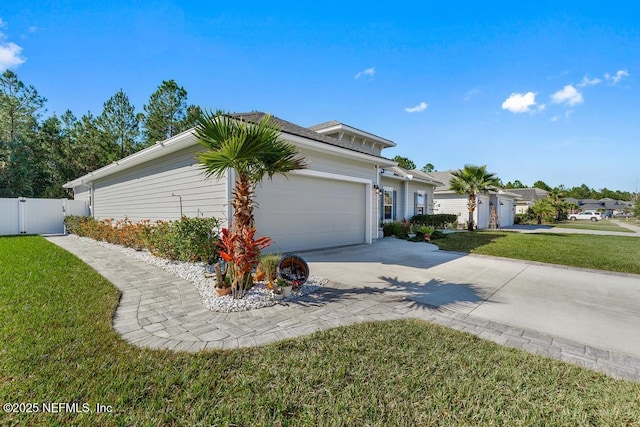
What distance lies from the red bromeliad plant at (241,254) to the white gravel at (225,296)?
8.7 inches

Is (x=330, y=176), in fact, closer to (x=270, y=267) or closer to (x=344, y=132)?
(x=270, y=267)

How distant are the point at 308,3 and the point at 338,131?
21.6 ft

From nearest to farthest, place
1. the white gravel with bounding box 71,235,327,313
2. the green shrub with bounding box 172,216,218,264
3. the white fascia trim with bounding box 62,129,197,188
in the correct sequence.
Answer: the white gravel with bounding box 71,235,327,313 → the green shrub with bounding box 172,216,218,264 → the white fascia trim with bounding box 62,129,197,188

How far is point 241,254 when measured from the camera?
4555 millimetres

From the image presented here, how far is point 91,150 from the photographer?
26281 mm

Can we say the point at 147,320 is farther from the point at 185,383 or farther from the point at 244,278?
the point at 185,383

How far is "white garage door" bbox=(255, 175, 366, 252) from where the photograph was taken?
8219 millimetres

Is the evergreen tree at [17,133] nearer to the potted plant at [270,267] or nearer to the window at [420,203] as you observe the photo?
the potted plant at [270,267]

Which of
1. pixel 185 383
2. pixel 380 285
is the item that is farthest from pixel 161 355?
pixel 380 285

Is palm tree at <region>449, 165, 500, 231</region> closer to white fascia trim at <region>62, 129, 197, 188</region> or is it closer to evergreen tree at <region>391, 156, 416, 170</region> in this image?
white fascia trim at <region>62, 129, 197, 188</region>

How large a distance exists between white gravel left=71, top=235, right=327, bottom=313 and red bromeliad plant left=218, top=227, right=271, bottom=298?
0.22 m

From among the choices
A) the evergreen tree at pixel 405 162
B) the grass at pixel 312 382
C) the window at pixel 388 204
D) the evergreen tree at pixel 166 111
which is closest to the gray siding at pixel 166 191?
the grass at pixel 312 382

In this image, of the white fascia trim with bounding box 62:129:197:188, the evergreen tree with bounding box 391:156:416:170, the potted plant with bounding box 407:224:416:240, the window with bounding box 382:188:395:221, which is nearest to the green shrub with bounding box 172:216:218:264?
the white fascia trim with bounding box 62:129:197:188

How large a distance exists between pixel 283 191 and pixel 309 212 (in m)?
1.33
